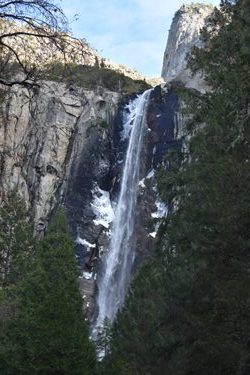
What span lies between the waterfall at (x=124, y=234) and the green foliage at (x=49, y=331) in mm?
16467

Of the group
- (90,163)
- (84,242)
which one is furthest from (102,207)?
(90,163)

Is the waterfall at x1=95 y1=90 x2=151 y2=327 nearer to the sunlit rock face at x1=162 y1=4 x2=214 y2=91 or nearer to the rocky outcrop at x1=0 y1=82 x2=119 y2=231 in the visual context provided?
the rocky outcrop at x1=0 y1=82 x2=119 y2=231

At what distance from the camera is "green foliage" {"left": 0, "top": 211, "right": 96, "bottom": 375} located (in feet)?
59.1

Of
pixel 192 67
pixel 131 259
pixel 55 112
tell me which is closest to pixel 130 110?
pixel 55 112

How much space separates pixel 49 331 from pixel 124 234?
992 inches

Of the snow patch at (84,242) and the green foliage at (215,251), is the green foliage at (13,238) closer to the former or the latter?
the snow patch at (84,242)

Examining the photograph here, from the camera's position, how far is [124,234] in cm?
4356


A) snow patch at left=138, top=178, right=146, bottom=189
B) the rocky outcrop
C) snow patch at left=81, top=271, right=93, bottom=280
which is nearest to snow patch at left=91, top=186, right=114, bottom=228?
snow patch at left=138, top=178, right=146, bottom=189

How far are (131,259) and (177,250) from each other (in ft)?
92.4

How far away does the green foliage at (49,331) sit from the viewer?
1802cm

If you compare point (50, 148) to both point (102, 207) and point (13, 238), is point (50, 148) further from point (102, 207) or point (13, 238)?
point (13, 238)

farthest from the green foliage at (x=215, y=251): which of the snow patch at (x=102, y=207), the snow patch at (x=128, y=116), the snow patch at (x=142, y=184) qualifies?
the snow patch at (x=128, y=116)

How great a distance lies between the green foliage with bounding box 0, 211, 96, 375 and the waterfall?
16.5 meters

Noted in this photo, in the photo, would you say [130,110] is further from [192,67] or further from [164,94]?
[192,67]
